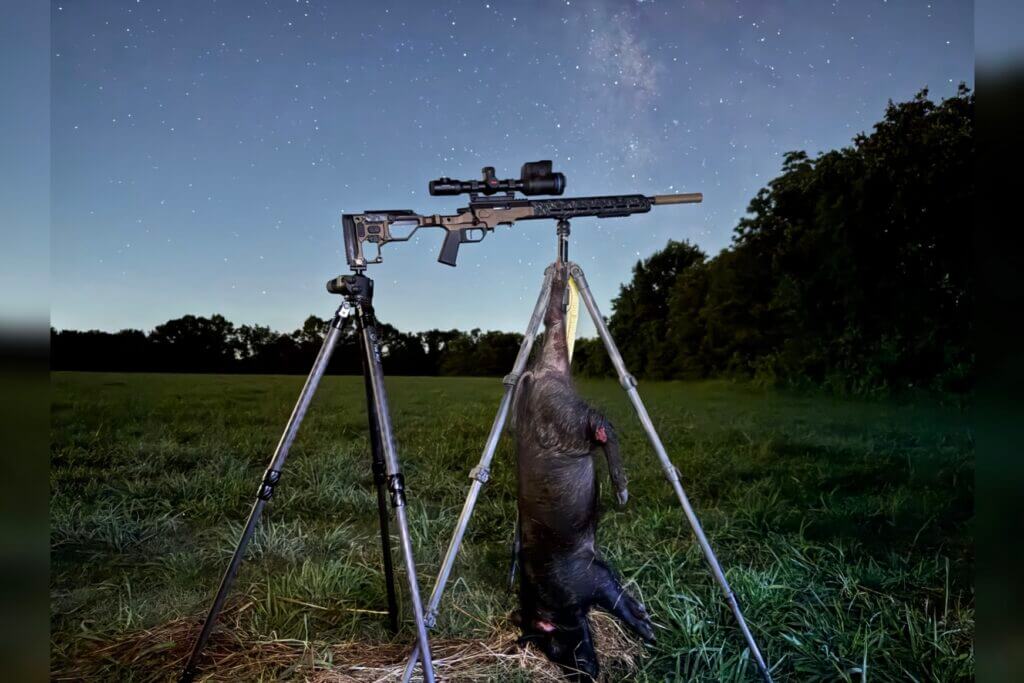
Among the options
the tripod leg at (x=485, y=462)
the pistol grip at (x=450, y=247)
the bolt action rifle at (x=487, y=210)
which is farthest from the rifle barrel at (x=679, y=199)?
the pistol grip at (x=450, y=247)

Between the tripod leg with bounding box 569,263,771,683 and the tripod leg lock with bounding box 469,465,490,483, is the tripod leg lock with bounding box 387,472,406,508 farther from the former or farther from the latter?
the tripod leg with bounding box 569,263,771,683

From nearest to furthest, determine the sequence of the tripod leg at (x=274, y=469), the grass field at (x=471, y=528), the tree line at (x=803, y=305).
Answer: the tripod leg at (x=274, y=469)
the grass field at (x=471, y=528)
the tree line at (x=803, y=305)

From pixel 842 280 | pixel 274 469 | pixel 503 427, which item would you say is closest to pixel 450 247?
pixel 503 427

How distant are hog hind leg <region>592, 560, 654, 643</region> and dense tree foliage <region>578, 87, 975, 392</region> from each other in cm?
206

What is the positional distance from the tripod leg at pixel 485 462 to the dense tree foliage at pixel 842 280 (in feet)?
6.47

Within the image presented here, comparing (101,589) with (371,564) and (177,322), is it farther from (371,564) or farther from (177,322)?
(177,322)

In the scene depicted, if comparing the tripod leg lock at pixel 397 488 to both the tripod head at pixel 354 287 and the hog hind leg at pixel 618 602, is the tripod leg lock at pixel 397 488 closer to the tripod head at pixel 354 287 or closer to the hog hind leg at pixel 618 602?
the tripod head at pixel 354 287

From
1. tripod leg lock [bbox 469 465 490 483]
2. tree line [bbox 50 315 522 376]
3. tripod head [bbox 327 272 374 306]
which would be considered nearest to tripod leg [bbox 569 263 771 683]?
tripod leg lock [bbox 469 465 490 483]

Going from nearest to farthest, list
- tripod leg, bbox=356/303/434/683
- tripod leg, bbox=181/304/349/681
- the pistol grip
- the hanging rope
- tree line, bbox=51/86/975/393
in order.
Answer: tripod leg, bbox=356/303/434/683
tripod leg, bbox=181/304/349/681
the pistol grip
the hanging rope
tree line, bbox=51/86/975/393

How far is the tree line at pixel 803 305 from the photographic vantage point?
4.27 m

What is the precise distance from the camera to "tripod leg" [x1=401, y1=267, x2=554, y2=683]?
7.81ft
